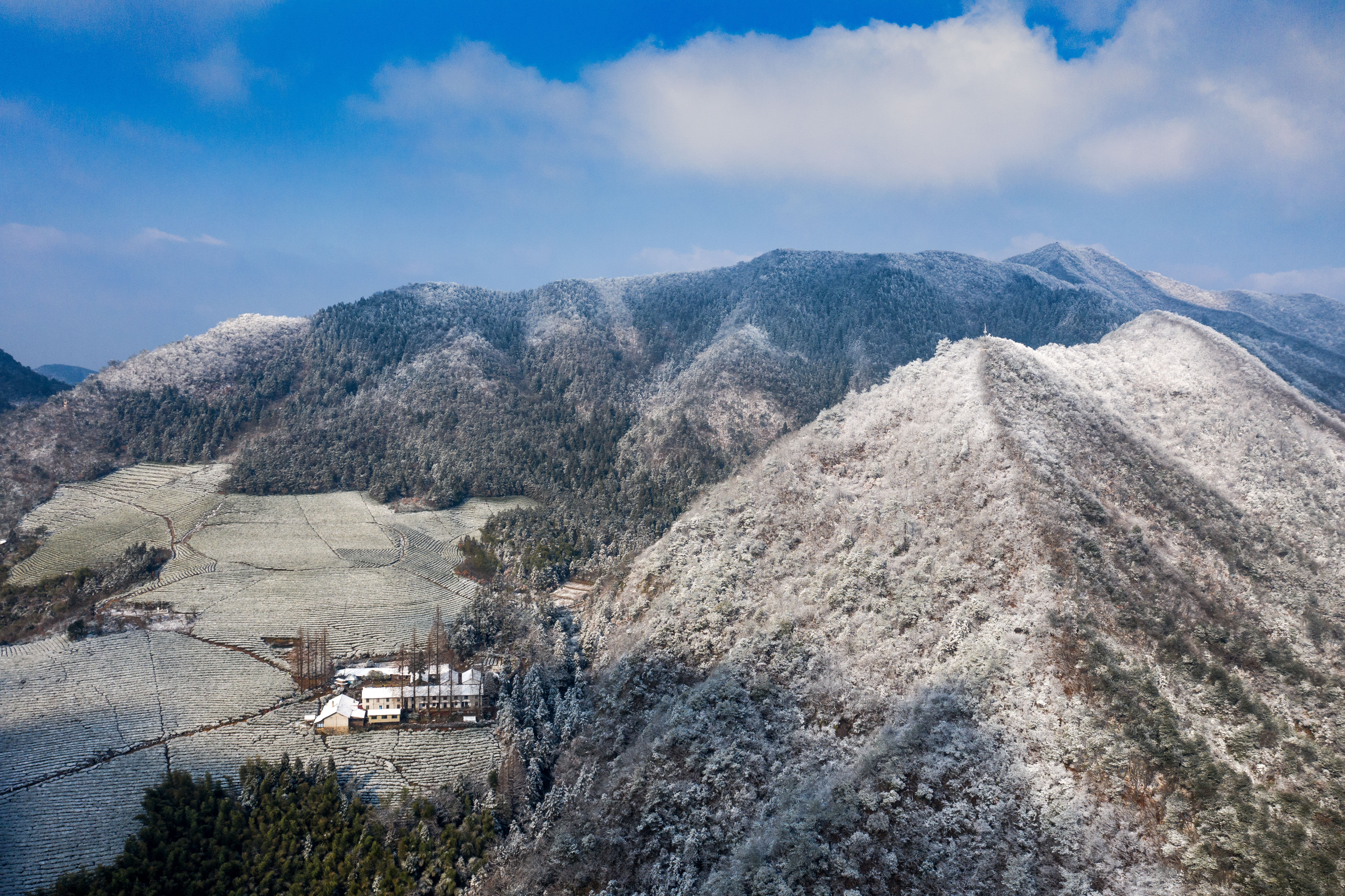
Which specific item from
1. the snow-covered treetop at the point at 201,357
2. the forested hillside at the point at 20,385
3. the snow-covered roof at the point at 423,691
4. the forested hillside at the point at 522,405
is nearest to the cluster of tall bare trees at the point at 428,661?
the snow-covered roof at the point at 423,691

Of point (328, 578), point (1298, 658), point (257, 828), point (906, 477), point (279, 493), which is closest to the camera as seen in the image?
point (1298, 658)

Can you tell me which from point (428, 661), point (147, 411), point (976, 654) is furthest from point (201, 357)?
point (976, 654)

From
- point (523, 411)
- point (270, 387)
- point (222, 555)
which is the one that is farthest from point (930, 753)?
point (270, 387)

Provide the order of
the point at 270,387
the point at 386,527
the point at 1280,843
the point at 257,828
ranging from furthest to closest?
the point at 270,387, the point at 386,527, the point at 257,828, the point at 1280,843

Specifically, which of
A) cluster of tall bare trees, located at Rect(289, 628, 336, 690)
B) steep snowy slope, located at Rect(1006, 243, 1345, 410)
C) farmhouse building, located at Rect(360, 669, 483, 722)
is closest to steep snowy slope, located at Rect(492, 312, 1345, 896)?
farmhouse building, located at Rect(360, 669, 483, 722)

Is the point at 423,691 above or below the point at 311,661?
below

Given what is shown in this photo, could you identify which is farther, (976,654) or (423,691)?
(423,691)

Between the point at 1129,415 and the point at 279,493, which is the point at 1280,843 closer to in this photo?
the point at 1129,415

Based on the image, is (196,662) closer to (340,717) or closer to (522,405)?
(340,717)
